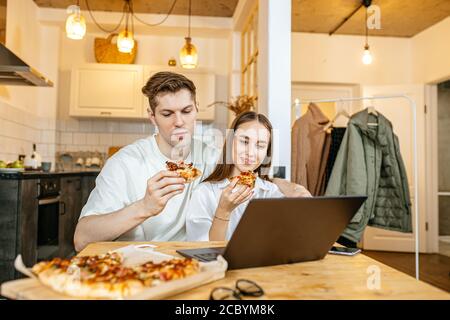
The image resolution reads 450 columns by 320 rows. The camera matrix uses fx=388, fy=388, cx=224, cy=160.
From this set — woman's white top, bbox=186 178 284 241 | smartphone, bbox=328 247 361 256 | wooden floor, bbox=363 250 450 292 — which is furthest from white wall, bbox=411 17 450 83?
smartphone, bbox=328 247 361 256

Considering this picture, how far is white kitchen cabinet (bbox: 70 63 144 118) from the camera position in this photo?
182 inches

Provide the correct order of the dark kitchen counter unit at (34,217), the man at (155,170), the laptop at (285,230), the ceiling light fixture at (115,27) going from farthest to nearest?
the ceiling light fixture at (115,27) → the dark kitchen counter unit at (34,217) → the man at (155,170) → the laptop at (285,230)

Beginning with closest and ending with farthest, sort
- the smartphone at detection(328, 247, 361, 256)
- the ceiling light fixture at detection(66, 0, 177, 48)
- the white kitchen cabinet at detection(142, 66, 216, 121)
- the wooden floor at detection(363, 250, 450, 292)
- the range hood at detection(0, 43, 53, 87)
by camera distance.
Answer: the smartphone at detection(328, 247, 361, 256) < the range hood at detection(0, 43, 53, 87) < the ceiling light fixture at detection(66, 0, 177, 48) < the wooden floor at detection(363, 250, 450, 292) < the white kitchen cabinet at detection(142, 66, 216, 121)

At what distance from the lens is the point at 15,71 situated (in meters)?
2.90

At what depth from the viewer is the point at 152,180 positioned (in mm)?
1115

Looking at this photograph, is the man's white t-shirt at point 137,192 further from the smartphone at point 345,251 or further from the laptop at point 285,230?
the smartphone at point 345,251

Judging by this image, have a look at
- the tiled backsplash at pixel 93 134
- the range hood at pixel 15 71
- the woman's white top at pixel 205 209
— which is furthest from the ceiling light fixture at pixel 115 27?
the woman's white top at pixel 205 209

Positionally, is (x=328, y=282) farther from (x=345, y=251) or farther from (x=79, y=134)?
(x=79, y=134)

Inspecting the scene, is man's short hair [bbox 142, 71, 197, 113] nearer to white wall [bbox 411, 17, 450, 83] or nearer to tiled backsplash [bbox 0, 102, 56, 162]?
tiled backsplash [bbox 0, 102, 56, 162]

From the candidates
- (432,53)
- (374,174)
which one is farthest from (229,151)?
(432,53)

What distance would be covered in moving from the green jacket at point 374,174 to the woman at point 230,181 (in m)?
0.94

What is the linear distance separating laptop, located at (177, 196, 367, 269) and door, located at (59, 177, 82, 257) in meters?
2.84

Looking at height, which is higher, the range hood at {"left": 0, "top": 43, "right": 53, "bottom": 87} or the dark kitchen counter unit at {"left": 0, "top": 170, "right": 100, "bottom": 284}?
the range hood at {"left": 0, "top": 43, "right": 53, "bottom": 87}

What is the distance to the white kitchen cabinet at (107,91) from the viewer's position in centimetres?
463
